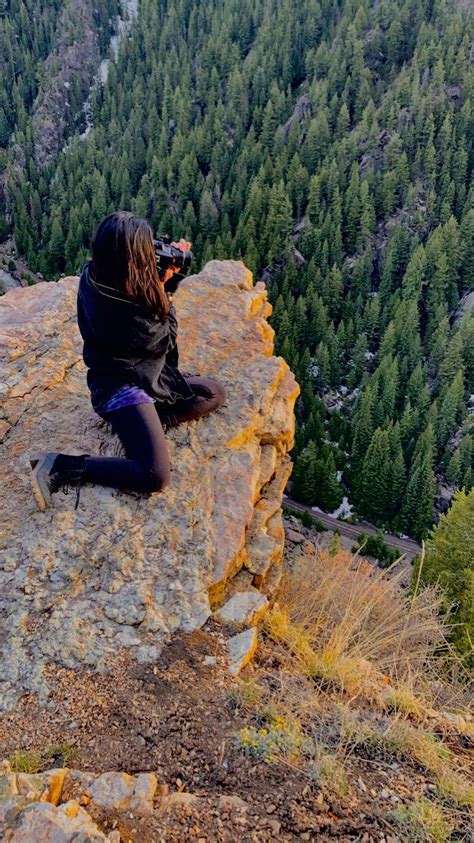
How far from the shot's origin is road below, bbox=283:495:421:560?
42.5m

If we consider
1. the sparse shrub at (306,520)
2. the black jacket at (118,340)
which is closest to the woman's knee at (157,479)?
the black jacket at (118,340)

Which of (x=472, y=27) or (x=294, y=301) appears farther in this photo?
(x=472, y=27)

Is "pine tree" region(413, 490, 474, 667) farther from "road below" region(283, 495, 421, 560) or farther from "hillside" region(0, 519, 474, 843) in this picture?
"road below" region(283, 495, 421, 560)

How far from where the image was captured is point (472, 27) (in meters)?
87.7

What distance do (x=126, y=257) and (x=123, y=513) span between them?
2.12 metres

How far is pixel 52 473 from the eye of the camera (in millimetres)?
4617

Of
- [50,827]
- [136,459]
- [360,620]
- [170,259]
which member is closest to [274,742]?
[50,827]

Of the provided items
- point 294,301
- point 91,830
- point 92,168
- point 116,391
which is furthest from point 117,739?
point 92,168

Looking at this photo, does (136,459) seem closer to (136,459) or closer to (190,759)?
(136,459)

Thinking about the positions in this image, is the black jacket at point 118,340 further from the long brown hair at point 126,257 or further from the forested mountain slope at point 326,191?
the forested mountain slope at point 326,191

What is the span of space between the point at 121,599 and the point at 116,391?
1.66 m

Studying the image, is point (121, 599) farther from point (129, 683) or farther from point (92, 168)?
point (92, 168)

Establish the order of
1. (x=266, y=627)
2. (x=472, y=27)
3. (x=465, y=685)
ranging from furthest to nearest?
1. (x=472, y=27)
2. (x=465, y=685)
3. (x=266, y=627)

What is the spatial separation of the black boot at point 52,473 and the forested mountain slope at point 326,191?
1629 inches
